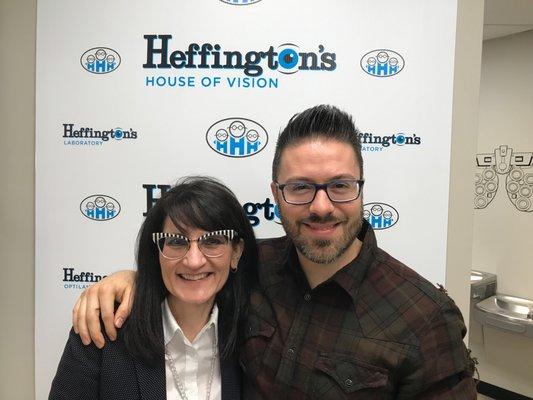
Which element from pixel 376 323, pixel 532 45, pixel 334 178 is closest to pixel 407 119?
pixel 334 178

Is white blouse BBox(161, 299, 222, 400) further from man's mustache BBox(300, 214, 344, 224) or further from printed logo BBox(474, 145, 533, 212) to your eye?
printed logo BBox(474, 145, 533, 212)

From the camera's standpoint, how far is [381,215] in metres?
1.73

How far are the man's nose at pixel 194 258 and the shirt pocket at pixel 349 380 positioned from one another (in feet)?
1.48

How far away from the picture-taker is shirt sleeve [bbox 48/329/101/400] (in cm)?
112

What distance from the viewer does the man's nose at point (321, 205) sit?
3.66ft

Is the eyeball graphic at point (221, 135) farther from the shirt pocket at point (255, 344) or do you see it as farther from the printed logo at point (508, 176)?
the printed logo at point (508, 176)

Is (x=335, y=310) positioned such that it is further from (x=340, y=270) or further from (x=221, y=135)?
(x=221, y=135)

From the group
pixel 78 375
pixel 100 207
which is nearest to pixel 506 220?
pixel 100 207

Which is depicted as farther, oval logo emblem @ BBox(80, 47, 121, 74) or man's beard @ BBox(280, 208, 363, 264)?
oval logo emblem @ BBox(80, 47, 121, 74)

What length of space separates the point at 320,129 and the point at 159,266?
2.22 feet

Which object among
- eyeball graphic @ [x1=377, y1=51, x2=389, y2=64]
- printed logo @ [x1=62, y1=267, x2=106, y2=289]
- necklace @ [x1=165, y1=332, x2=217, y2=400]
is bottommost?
necklace @ [x1=165, y1=332, x2=217, y2=400]

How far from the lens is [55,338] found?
1789 mm

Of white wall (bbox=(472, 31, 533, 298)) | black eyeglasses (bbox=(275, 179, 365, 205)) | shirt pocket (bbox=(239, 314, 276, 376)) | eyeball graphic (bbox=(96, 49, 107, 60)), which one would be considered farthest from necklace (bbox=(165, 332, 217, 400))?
white wall (bbox=(472, 31, 533, 298))

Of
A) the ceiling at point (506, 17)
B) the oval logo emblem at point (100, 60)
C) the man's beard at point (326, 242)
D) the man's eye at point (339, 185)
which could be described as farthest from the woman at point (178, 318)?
the ceiling at point (506, 17)
